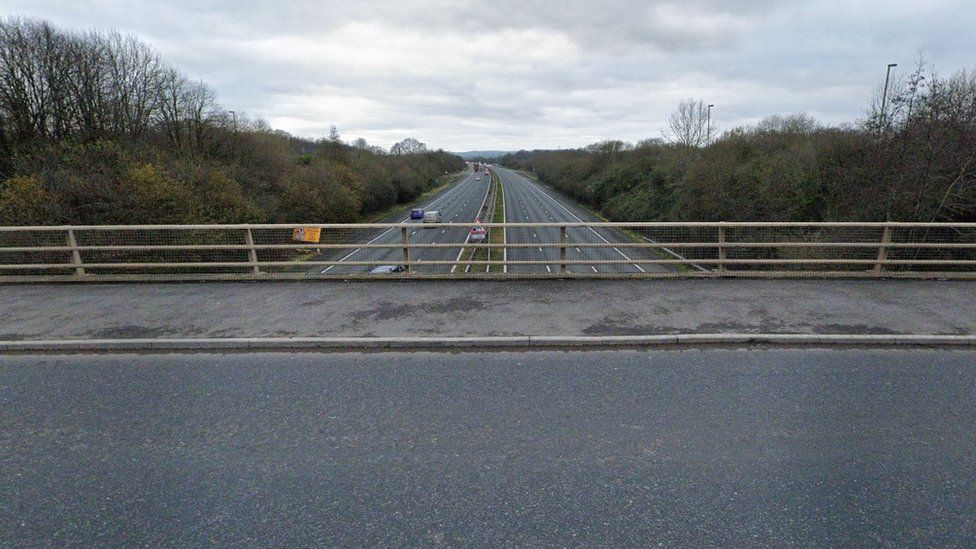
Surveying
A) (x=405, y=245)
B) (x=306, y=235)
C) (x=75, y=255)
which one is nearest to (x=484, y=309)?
(x=405, y=245)

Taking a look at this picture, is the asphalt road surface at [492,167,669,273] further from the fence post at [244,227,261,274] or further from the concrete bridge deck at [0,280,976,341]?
the fence post at [244,227,261,274]

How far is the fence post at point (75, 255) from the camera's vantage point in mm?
7949

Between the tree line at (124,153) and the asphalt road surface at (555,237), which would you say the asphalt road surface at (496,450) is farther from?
the tree line at (124,153)

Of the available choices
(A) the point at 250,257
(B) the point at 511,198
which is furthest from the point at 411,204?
(A) the point at 250,257

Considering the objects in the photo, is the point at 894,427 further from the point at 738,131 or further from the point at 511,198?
the point at 511,198

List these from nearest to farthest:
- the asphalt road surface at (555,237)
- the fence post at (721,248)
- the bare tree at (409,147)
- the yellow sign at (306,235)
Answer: the fence post at (721,248)
the yellow sign at (306,235)
the asphalt road surface at (555,237)
the bare tree at (409,147)

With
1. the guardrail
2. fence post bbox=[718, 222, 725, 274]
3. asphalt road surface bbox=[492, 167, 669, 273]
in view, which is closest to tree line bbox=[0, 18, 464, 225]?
the guardrail

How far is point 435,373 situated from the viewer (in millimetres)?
4625

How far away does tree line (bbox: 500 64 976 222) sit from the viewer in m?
15.1

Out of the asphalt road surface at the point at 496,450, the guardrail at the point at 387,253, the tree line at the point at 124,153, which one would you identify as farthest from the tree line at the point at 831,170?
the tree line at the point at 124,153

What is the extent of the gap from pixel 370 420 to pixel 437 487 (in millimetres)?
1036

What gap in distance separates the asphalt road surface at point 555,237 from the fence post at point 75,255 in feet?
25.3

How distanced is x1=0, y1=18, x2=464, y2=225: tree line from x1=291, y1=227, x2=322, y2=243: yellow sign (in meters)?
13.0

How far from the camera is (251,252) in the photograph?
805cm
